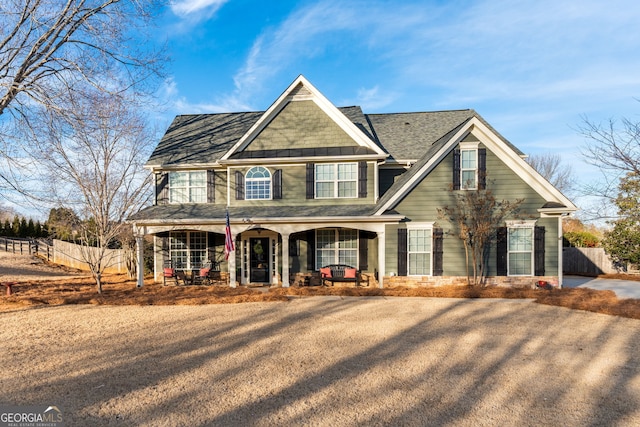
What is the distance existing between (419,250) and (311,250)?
14.7ft

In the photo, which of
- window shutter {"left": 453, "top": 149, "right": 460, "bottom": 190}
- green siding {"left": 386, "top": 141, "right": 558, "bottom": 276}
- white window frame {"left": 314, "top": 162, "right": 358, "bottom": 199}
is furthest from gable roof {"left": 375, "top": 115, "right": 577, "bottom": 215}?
white window frame {"left": 314, "top": 162, "right": 358, "bottom": 199}

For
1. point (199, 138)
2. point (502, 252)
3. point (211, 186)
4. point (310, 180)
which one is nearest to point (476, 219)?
point (502, 252)

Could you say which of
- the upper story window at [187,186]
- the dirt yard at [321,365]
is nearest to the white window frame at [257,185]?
the upper story window at [187,186]

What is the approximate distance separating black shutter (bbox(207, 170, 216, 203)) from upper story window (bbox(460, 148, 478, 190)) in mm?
10639

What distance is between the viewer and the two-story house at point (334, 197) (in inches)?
513

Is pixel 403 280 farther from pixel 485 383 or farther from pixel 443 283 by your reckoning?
pixel 485 383

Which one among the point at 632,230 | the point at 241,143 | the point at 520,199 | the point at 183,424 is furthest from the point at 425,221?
the point at 632,230

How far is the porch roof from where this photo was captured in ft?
43.8

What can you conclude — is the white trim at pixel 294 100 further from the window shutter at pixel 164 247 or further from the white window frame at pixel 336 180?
the window shutter at pixel 164 247

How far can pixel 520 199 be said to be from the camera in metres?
12.9

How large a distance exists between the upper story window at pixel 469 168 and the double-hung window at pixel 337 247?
481 cm

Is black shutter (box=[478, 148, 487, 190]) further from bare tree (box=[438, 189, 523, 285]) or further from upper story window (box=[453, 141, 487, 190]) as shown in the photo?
bare tree (box=[438, 189, 523, 285])

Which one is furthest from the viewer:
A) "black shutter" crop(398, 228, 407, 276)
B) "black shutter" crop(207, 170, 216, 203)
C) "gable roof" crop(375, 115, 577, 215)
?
"black shutter" crop(207, 170, 216, 203)

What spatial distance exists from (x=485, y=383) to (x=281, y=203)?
11152 mm
